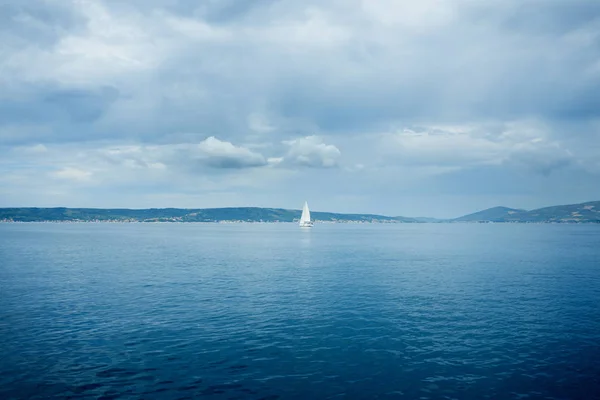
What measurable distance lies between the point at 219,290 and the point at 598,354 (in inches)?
1801

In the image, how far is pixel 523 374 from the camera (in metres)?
30.4

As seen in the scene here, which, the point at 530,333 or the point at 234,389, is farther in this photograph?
the point at 530,333

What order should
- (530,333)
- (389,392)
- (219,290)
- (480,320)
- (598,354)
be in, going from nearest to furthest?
(389,392)
(598,354)
(530,333)
(480,320)
(219,290)

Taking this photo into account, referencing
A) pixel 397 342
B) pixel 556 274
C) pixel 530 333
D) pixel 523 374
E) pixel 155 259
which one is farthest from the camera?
pixel 155 259

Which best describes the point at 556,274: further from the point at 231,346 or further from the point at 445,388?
the point at 231,346

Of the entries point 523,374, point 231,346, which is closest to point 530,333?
point 523,374

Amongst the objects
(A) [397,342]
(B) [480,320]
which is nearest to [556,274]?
(B) [480,320]

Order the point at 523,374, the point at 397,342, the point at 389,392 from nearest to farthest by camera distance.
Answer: the point at 389,392 < the point at 523,374 < the point at 397,342

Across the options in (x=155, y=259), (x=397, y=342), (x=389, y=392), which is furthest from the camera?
(x=155, y=259)

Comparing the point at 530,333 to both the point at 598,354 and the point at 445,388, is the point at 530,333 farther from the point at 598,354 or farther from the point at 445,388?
the point at 445,388

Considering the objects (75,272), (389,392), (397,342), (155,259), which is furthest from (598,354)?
(155,259)

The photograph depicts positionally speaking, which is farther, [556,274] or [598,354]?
[556,274]

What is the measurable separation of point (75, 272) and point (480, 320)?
72.2 meters

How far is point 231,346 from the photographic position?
36.1 m
